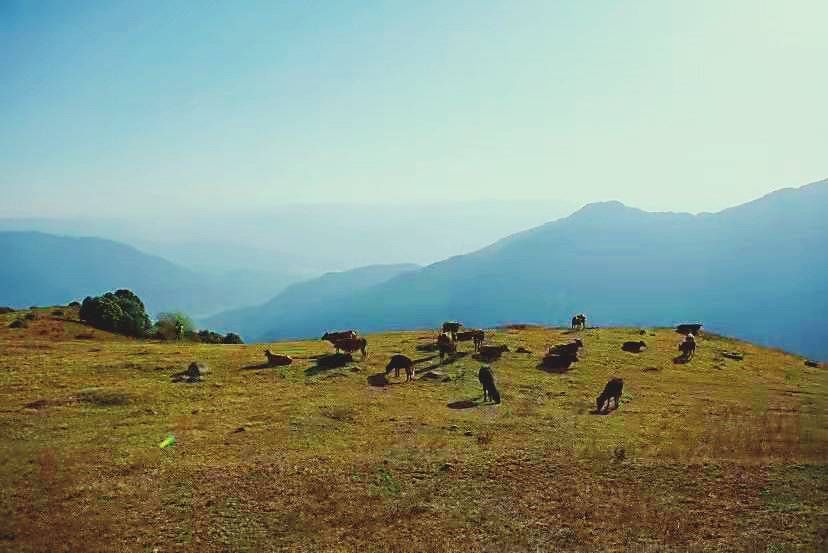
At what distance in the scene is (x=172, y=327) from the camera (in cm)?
7794

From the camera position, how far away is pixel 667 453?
2827cm

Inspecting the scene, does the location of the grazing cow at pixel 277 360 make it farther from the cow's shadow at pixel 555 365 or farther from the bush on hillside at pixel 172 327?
the bush on hillside at pixel 172 327

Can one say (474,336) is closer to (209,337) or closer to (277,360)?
(277,360)

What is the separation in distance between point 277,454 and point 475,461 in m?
9.88

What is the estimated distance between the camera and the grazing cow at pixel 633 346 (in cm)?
5533

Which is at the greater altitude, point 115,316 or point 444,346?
point 115,316

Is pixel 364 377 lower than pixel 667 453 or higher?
higher

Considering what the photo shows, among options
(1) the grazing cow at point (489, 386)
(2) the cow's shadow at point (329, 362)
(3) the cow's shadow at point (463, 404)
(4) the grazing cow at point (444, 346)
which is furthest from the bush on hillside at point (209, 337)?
(1) the grazing cow at point (489, 386)

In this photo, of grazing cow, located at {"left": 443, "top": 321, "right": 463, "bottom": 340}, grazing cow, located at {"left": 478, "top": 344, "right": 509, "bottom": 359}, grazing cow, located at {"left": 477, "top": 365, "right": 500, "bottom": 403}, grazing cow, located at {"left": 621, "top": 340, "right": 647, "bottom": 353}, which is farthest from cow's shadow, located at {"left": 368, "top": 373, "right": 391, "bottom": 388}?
grazing cow, located at {"left": 621, "top": 340, "right": 647, "bottom": 353}

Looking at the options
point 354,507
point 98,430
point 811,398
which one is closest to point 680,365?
point 811,398

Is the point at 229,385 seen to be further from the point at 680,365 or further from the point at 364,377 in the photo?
the point at 680,365

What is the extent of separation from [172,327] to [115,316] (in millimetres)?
7414

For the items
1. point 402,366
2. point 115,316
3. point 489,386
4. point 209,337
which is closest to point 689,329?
point 489,386

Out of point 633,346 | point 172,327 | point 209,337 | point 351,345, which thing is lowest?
point 633,346
